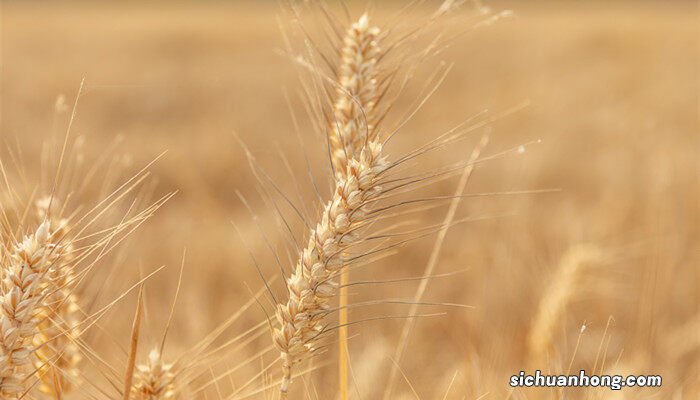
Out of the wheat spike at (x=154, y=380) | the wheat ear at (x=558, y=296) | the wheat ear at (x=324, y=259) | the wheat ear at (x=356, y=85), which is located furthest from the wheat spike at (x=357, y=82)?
the wheat ear at (x=558, y=296)

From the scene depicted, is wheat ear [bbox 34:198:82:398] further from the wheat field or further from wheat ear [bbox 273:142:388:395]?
wheat ear [bbox 273:142:388:395]

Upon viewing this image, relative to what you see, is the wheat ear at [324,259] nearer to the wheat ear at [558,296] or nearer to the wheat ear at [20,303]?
the wheat ear at [20,303]

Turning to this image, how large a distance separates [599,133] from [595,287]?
2.53 m

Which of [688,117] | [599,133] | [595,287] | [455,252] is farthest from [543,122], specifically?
[595,287]

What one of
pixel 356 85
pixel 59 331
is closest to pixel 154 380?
pixel 59 331

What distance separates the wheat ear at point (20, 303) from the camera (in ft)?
2.13

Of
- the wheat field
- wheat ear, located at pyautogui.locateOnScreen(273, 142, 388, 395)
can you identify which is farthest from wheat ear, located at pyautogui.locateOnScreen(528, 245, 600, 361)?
wheat ear, located at pyautogui.locateOnScreen(273, 142, 388, 395)

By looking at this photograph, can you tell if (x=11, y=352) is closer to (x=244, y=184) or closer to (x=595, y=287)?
(x=595, y=287)

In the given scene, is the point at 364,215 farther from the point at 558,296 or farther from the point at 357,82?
the point at 558,296

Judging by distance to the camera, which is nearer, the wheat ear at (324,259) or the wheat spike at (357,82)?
the wheat ear at (324,259)

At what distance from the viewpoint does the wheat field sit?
34.4 inches

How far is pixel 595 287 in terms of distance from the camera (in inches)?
78.2

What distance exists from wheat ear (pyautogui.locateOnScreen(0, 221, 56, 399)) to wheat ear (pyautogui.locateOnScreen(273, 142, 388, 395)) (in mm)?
246

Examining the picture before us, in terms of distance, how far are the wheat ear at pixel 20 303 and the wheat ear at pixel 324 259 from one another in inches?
9.7
